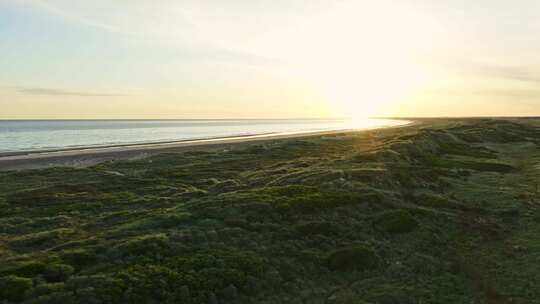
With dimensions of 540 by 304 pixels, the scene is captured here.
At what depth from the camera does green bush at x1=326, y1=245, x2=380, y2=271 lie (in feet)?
67.8

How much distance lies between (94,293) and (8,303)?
2.75 metres

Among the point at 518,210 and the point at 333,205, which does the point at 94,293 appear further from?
the point at 518,210

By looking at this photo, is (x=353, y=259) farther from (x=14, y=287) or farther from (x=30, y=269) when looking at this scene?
(x=14, y=287)

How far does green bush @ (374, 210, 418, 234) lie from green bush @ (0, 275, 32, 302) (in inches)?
679

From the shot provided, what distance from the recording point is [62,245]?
21.7 meters

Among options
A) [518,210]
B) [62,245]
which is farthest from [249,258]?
[518,210]

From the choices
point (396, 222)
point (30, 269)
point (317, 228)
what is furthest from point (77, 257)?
point (396, 222)

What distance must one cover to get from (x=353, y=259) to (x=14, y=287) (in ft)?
44.7

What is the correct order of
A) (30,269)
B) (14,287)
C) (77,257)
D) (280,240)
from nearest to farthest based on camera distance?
(14,287) → (30,269) → (77,257) → (280,240)

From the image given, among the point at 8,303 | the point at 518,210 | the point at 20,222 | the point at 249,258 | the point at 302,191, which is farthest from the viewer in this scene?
the point at 302,191

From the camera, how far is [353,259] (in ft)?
69.5

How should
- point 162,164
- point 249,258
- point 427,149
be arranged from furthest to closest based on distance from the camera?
point 427,149
point 162,164
point 249,258

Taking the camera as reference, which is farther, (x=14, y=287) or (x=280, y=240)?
(x=280, y=240)

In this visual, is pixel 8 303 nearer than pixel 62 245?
Yes
